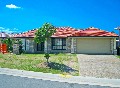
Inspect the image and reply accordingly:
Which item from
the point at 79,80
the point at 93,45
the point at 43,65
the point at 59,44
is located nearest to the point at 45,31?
the point at 43,65

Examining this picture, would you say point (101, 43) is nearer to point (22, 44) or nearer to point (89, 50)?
point (89, 50)

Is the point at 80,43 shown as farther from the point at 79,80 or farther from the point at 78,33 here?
the point at 79,80

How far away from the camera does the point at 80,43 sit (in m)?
33.6

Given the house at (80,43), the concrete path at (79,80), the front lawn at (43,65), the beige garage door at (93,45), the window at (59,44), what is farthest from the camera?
the window at (59,44)

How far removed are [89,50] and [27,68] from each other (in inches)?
670

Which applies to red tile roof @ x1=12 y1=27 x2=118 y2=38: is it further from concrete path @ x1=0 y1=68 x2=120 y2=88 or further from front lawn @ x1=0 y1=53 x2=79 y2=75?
concrete path @ x1=0 y1=68 x2=120 y2=88

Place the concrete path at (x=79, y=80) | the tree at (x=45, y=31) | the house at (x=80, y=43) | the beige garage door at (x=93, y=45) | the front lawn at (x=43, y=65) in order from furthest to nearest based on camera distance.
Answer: the beige garage door at (x=93, y=45) → the house at (x=80, y=43) → the tree at (x=45, y=31) → the front lawn at (x=43, y=65) → the concrete path at (x=79, y=80)

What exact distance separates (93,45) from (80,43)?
1.85 metres

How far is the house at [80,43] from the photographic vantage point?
1293 inches

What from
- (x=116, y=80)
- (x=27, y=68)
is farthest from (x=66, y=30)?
(x=116, y=80)

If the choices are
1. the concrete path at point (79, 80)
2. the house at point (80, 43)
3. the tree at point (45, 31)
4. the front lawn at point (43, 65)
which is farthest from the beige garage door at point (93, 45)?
the concrete path at point (79, 80)

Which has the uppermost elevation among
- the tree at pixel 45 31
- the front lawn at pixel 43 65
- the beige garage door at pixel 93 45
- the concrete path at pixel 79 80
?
the tree at pixel 45 31

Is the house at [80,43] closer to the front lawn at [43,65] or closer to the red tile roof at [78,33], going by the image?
the red tile roof at [78,33]

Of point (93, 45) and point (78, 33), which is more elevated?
point (78, 33)
